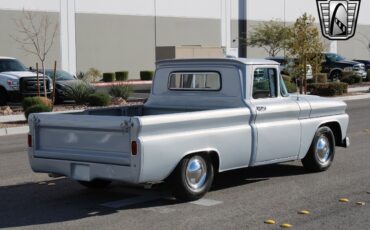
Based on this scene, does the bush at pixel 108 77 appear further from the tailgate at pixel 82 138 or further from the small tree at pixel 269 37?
the tailgate at pixel 82 138

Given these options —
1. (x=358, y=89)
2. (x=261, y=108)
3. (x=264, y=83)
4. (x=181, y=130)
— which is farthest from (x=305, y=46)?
(x=181, y=130)

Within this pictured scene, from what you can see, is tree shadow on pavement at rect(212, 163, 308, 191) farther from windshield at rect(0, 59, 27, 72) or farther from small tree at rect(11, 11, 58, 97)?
small tree at rect(11, 11, 58, 97)

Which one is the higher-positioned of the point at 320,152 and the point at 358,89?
the point at 358,89

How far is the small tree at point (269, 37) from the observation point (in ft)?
162

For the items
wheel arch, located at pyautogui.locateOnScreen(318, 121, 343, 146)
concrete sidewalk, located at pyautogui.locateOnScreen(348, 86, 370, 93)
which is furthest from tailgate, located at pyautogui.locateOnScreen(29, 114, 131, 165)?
concrete sidewalk, located at pyautogui.locateOnScreen(348, 86, 370, 93)

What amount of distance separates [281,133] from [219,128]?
3.98 feet

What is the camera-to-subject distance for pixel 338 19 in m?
49.3

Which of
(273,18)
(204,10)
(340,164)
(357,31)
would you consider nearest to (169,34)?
(204,10)

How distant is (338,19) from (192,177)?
43.5 m

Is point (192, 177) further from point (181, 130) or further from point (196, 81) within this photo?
point (196, 81)

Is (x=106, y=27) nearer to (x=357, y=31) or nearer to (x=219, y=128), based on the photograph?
(x=357, y=31)

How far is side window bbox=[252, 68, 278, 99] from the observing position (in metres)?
9.10

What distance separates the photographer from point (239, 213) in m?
7.51

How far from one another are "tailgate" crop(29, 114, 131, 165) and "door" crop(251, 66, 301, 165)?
203 cm
